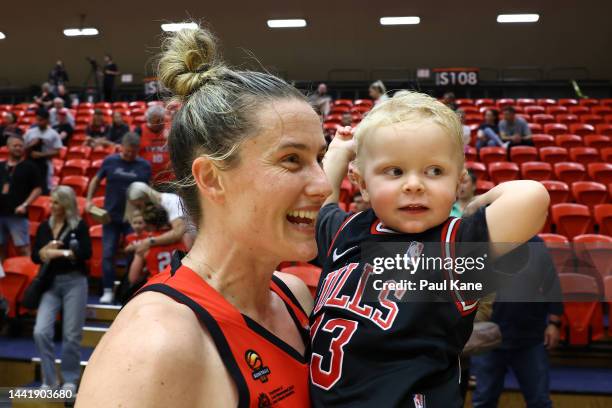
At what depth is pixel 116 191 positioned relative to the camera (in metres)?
5.43

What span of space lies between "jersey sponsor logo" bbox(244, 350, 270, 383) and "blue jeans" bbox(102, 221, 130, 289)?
4.35 metres

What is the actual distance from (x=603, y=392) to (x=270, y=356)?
3.37 meters

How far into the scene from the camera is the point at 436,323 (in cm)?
132

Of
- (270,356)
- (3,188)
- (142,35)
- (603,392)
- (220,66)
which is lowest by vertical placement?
(603,392)

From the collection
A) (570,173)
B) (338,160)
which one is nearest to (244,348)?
(338,160)

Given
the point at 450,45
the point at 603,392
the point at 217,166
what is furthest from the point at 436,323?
the point at 450,45

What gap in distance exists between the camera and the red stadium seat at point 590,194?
22.0 ft

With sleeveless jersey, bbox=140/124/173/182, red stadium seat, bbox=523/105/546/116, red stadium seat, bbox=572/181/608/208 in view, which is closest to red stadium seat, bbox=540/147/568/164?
red stadium seat, bbox=572/181/608/208

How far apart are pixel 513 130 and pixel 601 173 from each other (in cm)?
168

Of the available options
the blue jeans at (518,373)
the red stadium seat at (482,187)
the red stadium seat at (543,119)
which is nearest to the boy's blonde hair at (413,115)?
the blue jeans at (518,373)

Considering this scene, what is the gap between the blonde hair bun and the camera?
132cm

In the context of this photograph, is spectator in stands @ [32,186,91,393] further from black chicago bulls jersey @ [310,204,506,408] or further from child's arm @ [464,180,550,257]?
child's arm @ [464,180,550,257]

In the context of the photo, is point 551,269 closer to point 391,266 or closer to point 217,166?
point 391,266

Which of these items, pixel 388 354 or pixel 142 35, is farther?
pixel 142 35
